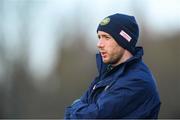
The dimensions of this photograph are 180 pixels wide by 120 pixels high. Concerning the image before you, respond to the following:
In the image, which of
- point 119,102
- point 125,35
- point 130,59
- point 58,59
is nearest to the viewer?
point 119,102

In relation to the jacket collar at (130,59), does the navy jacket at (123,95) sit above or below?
below

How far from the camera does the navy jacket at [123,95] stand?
12.6 feet

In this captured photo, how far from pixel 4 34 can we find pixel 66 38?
2.48 meters

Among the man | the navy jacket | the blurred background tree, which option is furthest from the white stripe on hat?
the blurred background tree

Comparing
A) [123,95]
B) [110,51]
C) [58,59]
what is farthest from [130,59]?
[58,59]

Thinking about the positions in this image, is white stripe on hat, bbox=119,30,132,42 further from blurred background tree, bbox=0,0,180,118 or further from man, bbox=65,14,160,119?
blurred background tree, bbox=0,0,180,118

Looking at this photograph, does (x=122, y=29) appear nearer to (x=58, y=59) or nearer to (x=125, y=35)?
(x=125, y=35)

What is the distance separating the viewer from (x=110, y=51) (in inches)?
159

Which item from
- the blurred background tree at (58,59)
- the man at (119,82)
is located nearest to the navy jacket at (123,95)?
the man at (119,82)

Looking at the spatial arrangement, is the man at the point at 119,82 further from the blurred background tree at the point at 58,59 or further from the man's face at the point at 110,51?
the blurred background tree at the point at 58,59

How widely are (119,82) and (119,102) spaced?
0.13 metres

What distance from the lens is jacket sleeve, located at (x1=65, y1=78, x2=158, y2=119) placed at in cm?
384

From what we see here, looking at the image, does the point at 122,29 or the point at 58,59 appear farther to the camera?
the point at 58,59

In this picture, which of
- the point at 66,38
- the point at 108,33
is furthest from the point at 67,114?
the point at 66,38
